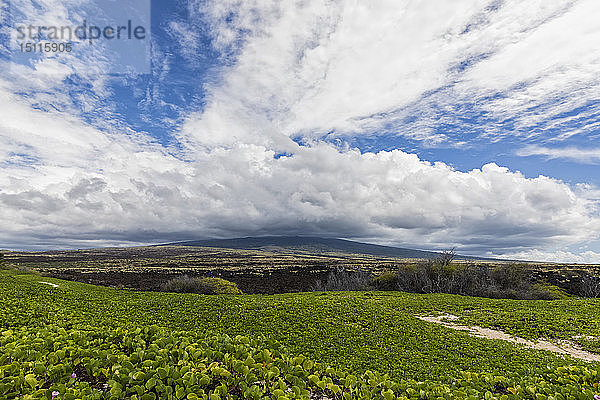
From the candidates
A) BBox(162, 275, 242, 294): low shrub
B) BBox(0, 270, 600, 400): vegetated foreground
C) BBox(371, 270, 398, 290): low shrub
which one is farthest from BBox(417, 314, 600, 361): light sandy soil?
BBox(371, 270, 398, 290): low shrub

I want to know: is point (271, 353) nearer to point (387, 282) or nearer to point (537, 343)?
point (537, 343)

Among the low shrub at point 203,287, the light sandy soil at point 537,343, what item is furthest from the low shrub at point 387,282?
the light sandy soil at point 537,343

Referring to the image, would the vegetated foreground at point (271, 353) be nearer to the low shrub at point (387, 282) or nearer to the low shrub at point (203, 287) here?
the low shrub at point (203, 287)

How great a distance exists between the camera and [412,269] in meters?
61.6

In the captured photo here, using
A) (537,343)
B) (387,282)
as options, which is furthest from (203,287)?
(537,343)

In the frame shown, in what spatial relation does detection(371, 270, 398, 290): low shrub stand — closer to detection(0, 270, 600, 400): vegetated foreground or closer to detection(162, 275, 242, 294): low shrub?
detection(162, 275, 242, 294): low shrub

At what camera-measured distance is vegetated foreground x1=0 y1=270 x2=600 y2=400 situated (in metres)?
6.34

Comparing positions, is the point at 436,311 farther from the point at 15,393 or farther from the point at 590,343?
the point at 15,393

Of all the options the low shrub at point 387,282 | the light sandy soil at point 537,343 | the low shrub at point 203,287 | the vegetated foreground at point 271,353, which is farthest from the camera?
the low shrub at point 387,282

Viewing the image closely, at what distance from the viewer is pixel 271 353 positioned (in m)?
8.75

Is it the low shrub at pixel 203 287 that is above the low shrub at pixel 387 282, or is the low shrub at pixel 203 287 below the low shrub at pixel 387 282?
above

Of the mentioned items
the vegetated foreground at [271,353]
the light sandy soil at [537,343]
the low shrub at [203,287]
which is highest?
the vegetated foreground at [271,353]

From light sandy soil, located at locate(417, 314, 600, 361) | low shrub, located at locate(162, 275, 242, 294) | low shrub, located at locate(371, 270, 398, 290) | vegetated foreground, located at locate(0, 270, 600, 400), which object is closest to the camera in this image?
vegetated foreground, located at locate(0, 270, 600, 400)

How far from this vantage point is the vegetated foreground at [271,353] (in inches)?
250
